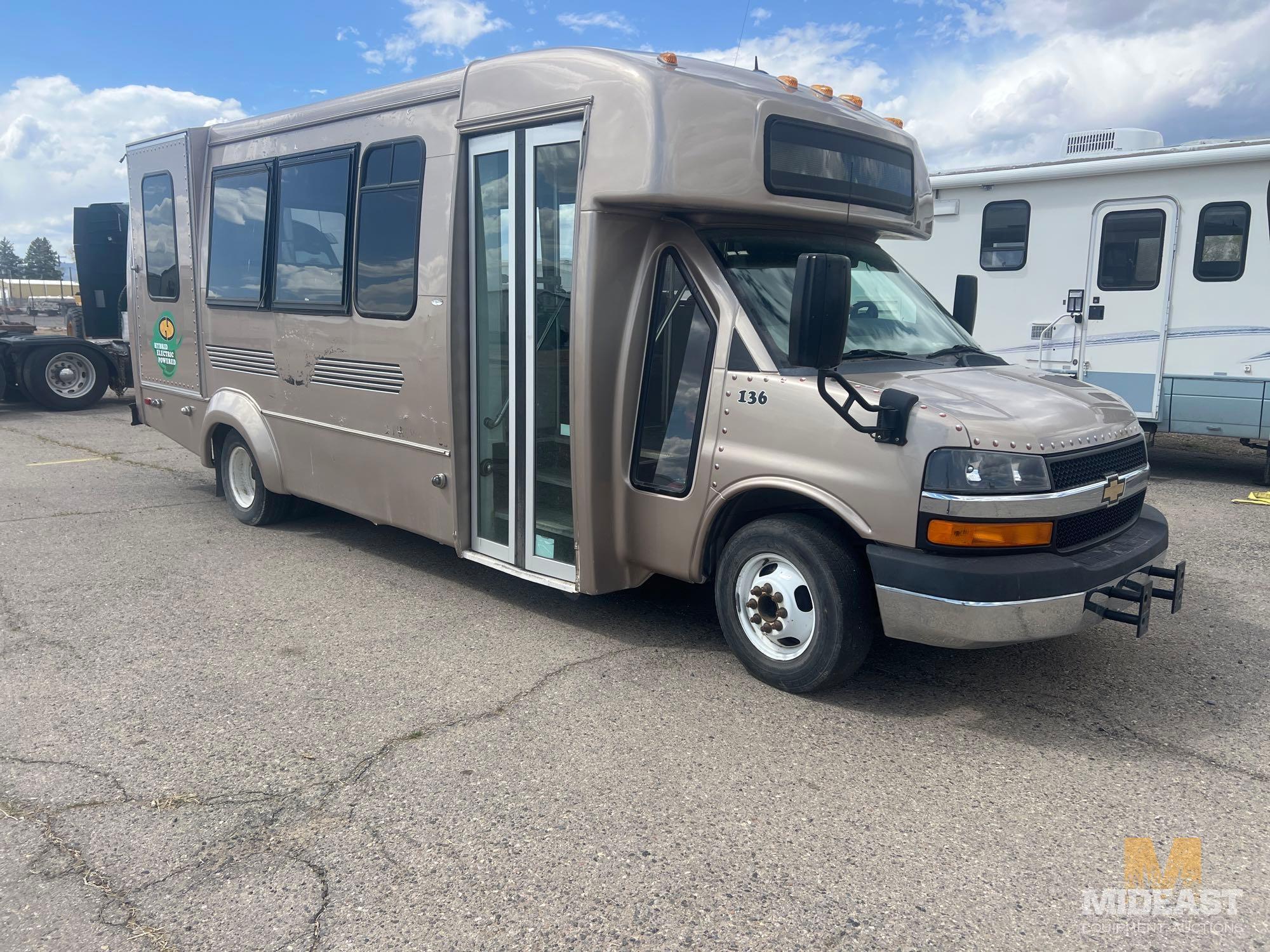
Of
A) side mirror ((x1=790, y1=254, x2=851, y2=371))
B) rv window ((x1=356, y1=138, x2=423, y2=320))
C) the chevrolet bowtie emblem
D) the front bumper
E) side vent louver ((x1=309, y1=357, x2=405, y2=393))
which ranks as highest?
rv window ((x1=356, y1=138, x2=423, y2=320))

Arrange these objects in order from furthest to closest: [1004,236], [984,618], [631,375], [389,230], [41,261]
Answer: [41,261]
[1004,236]
[389,230]
[631,375]
[984,618]

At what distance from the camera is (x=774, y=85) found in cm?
498

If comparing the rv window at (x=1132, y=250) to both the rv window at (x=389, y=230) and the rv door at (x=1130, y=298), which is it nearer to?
the rv door at (x=1130, y=298)

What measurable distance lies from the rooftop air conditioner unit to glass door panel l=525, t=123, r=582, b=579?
285 inches

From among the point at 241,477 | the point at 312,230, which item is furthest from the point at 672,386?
the point at 241,477

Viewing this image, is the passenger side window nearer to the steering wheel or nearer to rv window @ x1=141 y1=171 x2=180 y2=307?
the steering wheel

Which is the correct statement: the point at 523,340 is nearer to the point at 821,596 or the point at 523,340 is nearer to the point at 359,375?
the point at 359,375

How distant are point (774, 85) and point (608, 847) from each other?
378cm

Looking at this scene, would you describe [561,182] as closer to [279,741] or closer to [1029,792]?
[279,741]

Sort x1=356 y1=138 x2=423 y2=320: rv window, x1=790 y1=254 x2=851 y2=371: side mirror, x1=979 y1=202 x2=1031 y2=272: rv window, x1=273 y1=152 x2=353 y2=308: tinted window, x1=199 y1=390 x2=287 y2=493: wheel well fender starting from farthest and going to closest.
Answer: x1=979 y1=202 x2=1031 y2=272: rv window
x1=199 y1=390 x2=287 y2=493: wheel well fender
x1=273 y1=152 x2=353 y2=308: tinted window
x1=356 y1=138 x2=423 y2=320: rv window
x1=790 y1=254 x2=851 y2=371: side mirror

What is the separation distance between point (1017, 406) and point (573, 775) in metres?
2.40

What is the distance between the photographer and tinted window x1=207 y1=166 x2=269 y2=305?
272 inches

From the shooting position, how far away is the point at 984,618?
3848 millimetres

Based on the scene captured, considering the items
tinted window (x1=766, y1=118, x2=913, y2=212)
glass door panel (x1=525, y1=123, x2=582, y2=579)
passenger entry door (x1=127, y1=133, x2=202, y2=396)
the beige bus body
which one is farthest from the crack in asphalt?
passenger entry door (x1=127, y1=133, x2=202, y2=396)
